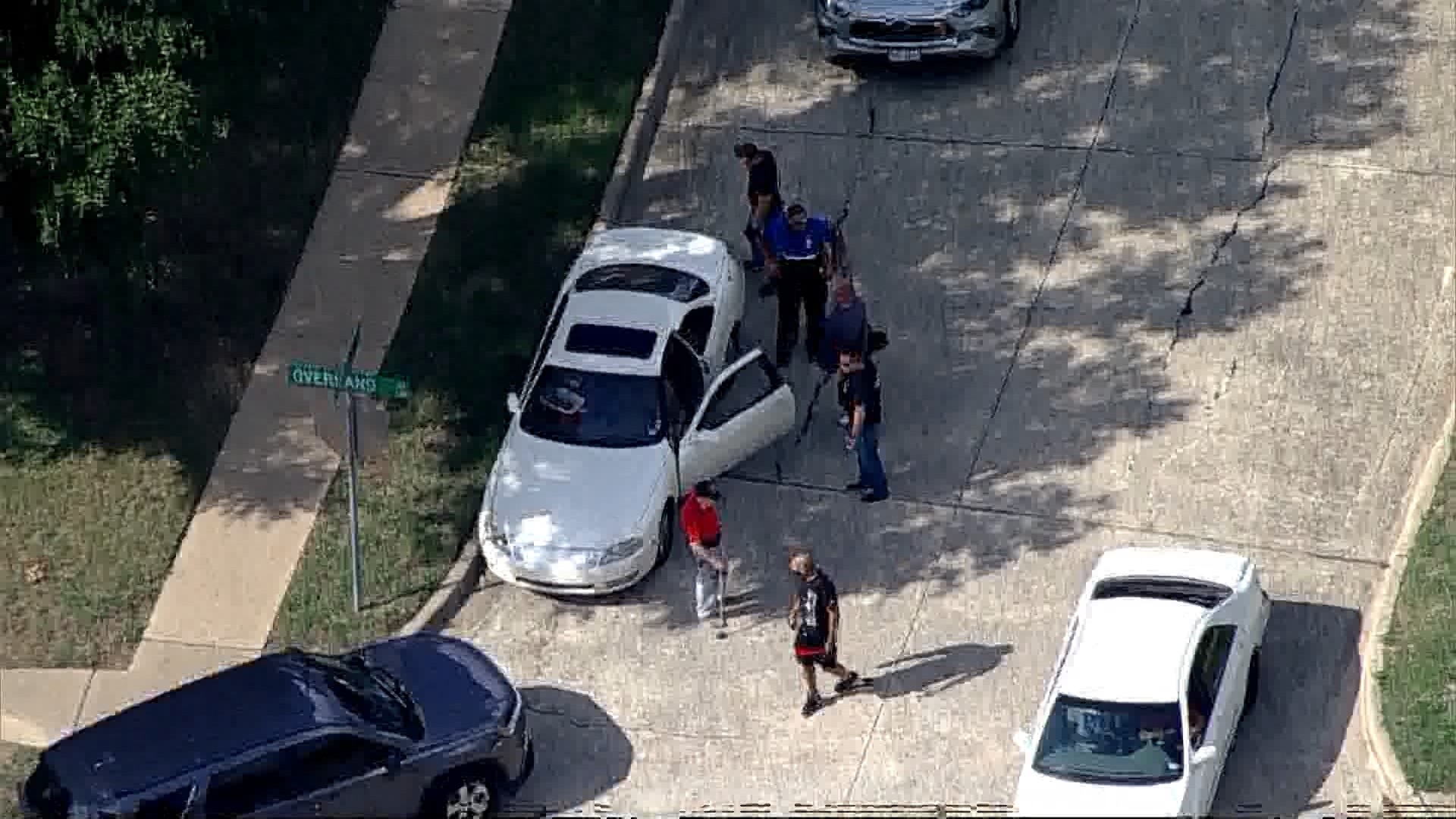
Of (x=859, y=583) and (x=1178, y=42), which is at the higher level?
(x=1178, y=42)

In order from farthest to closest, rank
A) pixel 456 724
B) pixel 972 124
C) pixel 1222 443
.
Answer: pixel 972 124
pixel 1222 443
pixel 456 724

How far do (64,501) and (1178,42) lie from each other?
11.6 m

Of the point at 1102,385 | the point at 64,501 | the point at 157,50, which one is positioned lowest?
the point at 64,501

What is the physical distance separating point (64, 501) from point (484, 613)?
3.86 m

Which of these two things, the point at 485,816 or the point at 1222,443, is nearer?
the point at 485,816

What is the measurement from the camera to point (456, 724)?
62.1ft

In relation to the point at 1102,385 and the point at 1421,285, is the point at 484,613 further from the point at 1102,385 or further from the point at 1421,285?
the point at 1421,285

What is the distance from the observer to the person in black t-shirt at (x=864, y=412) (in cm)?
2111

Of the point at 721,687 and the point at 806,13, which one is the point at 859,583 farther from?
the point at 806,13

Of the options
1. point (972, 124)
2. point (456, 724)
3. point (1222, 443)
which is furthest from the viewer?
point (972, 124)

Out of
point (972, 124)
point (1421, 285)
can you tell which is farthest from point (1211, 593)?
point (972, 124)

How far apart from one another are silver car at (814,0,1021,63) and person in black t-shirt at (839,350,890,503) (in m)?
4.86

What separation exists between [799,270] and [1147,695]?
597 cm

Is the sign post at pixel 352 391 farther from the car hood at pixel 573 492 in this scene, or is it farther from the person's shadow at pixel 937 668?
the person's shadow at pixel 937 668
